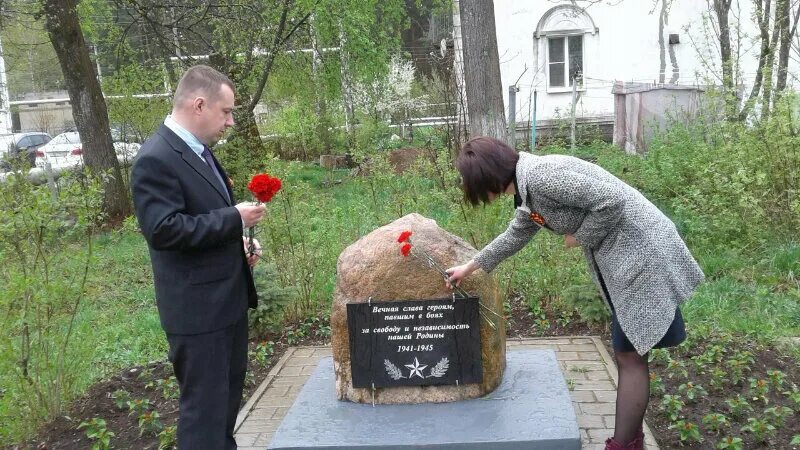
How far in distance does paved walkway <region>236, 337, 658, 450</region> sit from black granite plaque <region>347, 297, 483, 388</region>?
656 mm

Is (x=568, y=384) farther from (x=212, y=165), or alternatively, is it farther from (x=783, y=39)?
(x=783, y=39)

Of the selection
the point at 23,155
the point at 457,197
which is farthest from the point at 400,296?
the point at 457,197

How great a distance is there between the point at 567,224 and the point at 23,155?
3.18 metres

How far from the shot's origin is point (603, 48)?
1850cm

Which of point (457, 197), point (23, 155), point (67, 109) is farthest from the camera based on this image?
point (67, 109)

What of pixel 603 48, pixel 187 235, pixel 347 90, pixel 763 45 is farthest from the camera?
pixel 603 48

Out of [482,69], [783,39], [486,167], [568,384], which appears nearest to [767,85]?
[783,39]

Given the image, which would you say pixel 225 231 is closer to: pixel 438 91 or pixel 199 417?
pixel 199 417

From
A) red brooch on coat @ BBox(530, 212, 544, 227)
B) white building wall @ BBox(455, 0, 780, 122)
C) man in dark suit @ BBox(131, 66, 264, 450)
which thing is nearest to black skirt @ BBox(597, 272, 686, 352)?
red brooch on coat @ BBox(530, 212, 544, 227)

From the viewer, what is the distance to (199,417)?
2.96 metres

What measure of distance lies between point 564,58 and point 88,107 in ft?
39.1

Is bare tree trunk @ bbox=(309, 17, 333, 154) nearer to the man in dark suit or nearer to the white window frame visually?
the white window frame

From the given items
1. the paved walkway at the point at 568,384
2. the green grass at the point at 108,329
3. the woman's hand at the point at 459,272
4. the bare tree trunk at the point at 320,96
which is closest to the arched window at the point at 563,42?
the bare tree trunk at the point at 320,96

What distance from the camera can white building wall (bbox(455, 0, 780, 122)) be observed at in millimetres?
17938
